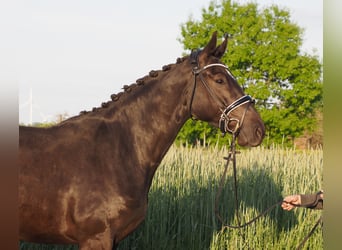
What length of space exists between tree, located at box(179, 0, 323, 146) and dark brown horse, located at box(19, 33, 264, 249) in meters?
19.0

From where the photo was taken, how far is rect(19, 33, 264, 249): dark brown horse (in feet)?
10.3

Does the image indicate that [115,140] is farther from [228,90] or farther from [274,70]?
[274,70]

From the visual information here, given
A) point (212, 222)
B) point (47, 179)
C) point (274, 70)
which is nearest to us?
point (47, 179)

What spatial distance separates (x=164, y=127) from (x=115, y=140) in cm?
39

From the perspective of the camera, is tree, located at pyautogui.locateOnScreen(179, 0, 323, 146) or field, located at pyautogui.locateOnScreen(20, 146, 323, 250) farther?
tree, located at pyautogui.locateOnScreen(179, 0, 323, 146)

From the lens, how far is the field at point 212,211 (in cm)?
553

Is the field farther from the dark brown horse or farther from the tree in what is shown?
the tree

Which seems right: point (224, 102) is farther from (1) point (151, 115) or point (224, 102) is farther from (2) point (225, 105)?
(1) point (151, 115)

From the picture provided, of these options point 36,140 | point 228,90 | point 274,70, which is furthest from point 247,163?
point 274,70

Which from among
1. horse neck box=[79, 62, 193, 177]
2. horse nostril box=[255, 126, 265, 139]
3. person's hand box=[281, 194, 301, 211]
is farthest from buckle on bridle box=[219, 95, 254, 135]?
person's hand box=[281, 194, 301, 211]

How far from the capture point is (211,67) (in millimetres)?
3453

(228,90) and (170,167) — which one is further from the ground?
(228,90)

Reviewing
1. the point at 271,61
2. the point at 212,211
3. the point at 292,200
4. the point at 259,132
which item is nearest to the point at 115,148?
the point at 259,132

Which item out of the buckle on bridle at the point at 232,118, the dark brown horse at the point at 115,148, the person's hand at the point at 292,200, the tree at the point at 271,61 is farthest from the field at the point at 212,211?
the tree at the point at 271,61
